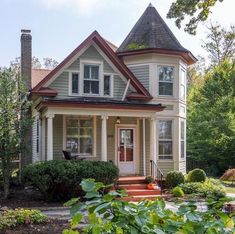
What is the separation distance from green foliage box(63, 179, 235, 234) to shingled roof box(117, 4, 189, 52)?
18.4 m

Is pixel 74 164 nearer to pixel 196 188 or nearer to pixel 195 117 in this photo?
pixel 196 188

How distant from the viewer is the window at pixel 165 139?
2089 cm

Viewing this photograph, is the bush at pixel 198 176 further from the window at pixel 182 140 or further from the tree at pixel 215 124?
the tree at pixel 215 124

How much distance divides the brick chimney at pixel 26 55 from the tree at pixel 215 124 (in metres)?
13.8

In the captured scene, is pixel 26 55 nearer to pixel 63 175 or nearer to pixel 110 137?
pixel 110 137

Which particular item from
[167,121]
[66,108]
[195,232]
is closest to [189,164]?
[167,121]

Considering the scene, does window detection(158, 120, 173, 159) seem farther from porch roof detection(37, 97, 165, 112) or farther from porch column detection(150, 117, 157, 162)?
porch roof detection(37, 97, 165, 112)

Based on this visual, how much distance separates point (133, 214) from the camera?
6.73 ft

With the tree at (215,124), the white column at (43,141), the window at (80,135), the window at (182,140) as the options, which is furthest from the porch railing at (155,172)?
the tree at (215,124)

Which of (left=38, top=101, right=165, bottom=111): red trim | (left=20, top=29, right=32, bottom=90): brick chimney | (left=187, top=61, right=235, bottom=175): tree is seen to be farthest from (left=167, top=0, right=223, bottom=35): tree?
(left=187, top=61, right=235, bottom=175): tree

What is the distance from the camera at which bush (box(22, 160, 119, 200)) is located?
14.8 meters

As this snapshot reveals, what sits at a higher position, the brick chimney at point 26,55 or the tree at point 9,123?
the brick chimney at point 26,55

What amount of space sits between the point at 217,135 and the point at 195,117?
7.92ft

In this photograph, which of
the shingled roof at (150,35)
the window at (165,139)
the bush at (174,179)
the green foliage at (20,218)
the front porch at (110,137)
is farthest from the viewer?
the window at (165,139)
